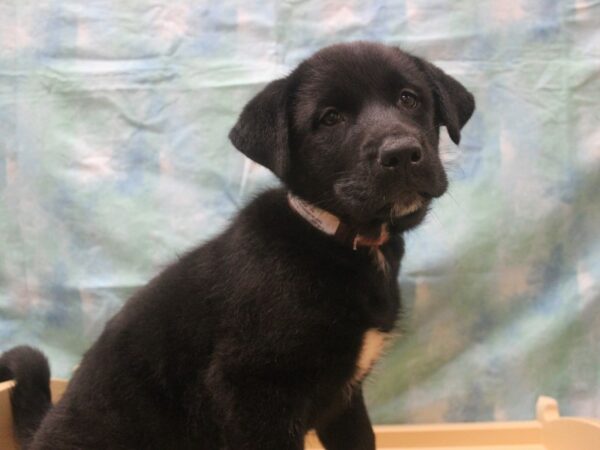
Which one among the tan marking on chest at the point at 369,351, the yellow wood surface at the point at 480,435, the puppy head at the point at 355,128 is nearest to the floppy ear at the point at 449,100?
the puppy head at the point at 355,128

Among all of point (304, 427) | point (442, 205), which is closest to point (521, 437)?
point (442, 205)

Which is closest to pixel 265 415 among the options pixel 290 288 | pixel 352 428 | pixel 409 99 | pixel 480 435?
pixel 290 288

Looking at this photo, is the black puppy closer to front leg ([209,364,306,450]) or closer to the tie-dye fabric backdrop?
front leg ([209,364,306,450])

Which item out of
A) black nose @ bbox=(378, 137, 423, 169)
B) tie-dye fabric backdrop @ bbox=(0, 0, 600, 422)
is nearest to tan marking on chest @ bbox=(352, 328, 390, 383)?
black nose @ bbox=(378, 137, 423, 169)

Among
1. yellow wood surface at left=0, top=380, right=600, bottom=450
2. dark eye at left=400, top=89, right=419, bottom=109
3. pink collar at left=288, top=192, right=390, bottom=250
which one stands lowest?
yellow wood surface at left=0, top=380, right=600, bottom=450

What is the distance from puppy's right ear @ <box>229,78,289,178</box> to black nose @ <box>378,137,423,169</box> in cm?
22

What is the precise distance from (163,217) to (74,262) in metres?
0.30

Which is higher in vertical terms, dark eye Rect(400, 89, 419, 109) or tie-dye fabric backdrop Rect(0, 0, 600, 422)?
dark eye Rect(400, 89, 419, 109)

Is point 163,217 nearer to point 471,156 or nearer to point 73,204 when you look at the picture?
point 73,204

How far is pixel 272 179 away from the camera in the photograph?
2.04 m

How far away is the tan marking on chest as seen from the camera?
1.34 meters

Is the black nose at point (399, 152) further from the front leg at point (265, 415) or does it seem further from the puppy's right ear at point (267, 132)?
the front leg at point (265, 415)

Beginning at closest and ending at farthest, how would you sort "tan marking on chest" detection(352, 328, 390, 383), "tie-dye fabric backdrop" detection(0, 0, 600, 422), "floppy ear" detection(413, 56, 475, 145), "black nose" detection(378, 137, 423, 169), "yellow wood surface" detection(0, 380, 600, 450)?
"black nose" detection(378, 137, 423, 169) < "tan marking on chest" detection(352, 328, 390, 383) < "floppy ear" detection(413, 56, 475, 145) < "yellow wood surface" detection(0, 380, 600, 450) < "tie-dye fabric backdrop" detection(0, 0, 600, 422)

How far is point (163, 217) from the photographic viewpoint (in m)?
2.12
